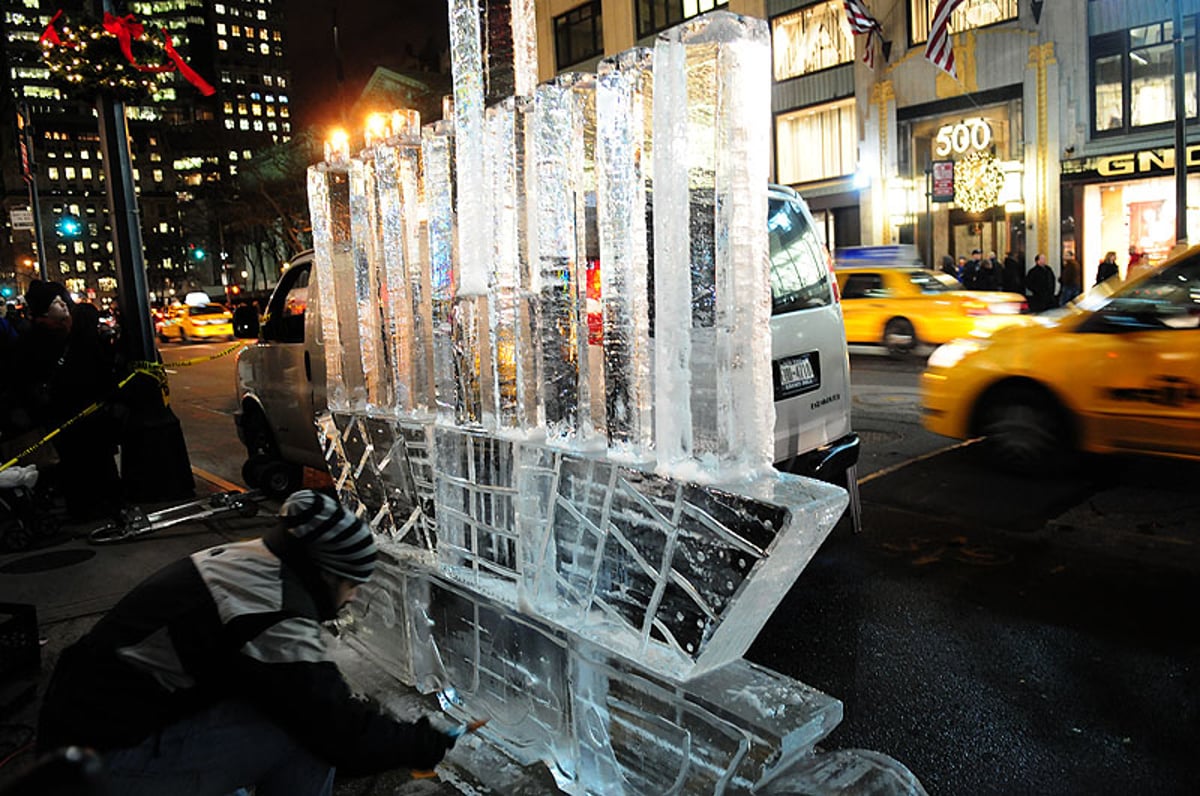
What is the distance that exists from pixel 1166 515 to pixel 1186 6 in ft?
55.7

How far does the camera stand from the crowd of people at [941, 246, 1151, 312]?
1827cm

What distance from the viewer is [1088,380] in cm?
668

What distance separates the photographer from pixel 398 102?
36.0m

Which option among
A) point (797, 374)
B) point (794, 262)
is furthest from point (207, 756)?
point (794, 262)

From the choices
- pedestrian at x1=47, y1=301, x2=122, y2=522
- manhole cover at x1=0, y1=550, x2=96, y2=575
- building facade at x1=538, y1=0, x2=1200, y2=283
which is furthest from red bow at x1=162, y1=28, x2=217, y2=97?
building facade at x1=538, y1=0, x2=1200, y2=283

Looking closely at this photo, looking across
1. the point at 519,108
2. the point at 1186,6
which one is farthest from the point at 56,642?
the point at 1186,6

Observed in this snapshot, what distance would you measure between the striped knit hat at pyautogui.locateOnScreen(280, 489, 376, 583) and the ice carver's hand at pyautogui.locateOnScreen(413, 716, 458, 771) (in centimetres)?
44

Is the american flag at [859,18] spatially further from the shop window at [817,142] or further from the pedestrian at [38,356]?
the pedestrian at [38,356]

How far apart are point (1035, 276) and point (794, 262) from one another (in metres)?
15.9

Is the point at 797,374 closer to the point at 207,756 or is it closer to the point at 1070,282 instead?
the point at 207,756

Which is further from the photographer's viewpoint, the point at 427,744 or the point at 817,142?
the point at 817,142

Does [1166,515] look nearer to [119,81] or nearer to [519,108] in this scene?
[519,108]

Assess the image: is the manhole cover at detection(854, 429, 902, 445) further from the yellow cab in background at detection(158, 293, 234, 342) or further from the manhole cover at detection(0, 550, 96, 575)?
the yellow cab in background at detection(158, 293, 234, 342)

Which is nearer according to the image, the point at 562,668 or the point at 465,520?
the point at 562,668
